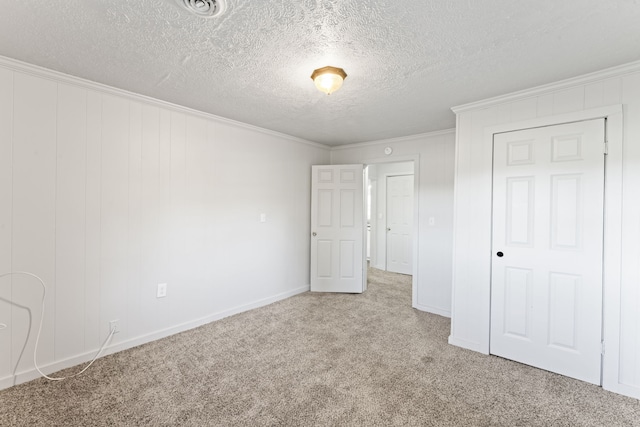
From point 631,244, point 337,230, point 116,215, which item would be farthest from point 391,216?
point 116,215

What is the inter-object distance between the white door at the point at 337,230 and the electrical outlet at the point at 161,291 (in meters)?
2.13

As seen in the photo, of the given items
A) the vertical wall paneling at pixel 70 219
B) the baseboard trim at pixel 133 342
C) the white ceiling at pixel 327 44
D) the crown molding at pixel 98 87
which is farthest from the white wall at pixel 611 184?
the vertical wall paneling at pixel 70 219

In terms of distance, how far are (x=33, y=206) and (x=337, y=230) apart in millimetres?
3351

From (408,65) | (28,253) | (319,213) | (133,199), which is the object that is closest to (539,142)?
(408,65)

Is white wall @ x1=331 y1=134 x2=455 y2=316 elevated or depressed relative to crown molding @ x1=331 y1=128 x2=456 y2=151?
depressed

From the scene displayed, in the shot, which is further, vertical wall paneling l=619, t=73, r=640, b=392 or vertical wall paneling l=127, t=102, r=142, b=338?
vertical wall paneling l=127, t=102, r=142, b=338

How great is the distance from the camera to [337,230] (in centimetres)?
454

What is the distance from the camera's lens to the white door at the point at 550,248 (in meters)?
2.22

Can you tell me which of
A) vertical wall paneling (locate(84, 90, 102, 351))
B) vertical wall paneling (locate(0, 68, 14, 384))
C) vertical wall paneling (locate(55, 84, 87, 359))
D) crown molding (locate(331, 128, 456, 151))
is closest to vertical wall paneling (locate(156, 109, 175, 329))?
vertical wall paneling (locate(84, 90, 102, 351))

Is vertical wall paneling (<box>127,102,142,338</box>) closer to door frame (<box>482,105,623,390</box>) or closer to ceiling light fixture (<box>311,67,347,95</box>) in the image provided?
ceiling light fixture (<box>311,67,347,95</box>)

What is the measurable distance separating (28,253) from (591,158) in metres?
4.23

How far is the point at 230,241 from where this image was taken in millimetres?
3525

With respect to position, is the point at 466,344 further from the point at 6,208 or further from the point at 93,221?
the point at 6,208

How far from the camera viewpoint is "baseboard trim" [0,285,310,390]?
2163 millimetres
